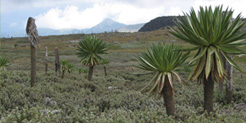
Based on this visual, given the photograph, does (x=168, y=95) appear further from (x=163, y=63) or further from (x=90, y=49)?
(x=90, y=49)

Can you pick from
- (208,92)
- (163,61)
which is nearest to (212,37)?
(163,61)

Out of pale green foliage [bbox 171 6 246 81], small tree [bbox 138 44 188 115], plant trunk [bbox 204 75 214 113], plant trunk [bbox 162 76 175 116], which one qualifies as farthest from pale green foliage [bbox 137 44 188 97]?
plant trunk [bbox 204 75 214 113]

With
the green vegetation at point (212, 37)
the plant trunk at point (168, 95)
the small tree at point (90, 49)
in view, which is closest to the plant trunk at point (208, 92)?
the green vegetation at point (212, 37)

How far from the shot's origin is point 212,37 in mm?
6465

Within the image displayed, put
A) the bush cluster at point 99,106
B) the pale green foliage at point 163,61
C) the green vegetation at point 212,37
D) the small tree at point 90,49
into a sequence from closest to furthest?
1. the green vegetation at point 212,37
2. the pale green foliage at point 163,61
3. the bush cluster at point 99,106
4. the small tree at point 90,49

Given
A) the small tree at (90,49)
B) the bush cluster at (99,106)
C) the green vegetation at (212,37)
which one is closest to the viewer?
the green vegetation at (212,37)

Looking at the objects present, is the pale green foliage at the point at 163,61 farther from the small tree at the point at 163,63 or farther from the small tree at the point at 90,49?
the small tree at the point at 90,49

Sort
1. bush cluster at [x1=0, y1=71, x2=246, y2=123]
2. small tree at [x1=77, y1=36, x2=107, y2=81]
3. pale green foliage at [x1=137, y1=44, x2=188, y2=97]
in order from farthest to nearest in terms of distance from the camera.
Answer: small tree at [x1=77, y1=36, x2=107, y2=81], bush cluster at [x1=0, y1=71, x2=246, y2=123], pale green foliage at [x1=137, y1=44, x2=188, y2=97]

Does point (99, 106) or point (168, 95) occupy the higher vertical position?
Answer: point (168, 95)

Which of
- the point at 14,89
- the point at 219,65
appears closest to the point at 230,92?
the point at 219,65

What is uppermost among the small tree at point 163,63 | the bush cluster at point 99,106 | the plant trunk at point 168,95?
the small tree at point 163,63

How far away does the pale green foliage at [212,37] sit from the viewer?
6.43 m

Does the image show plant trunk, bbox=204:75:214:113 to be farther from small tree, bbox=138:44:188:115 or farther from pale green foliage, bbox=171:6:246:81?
small tree, bbox=138:44:188:115

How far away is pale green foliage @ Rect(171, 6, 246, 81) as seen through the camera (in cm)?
643
